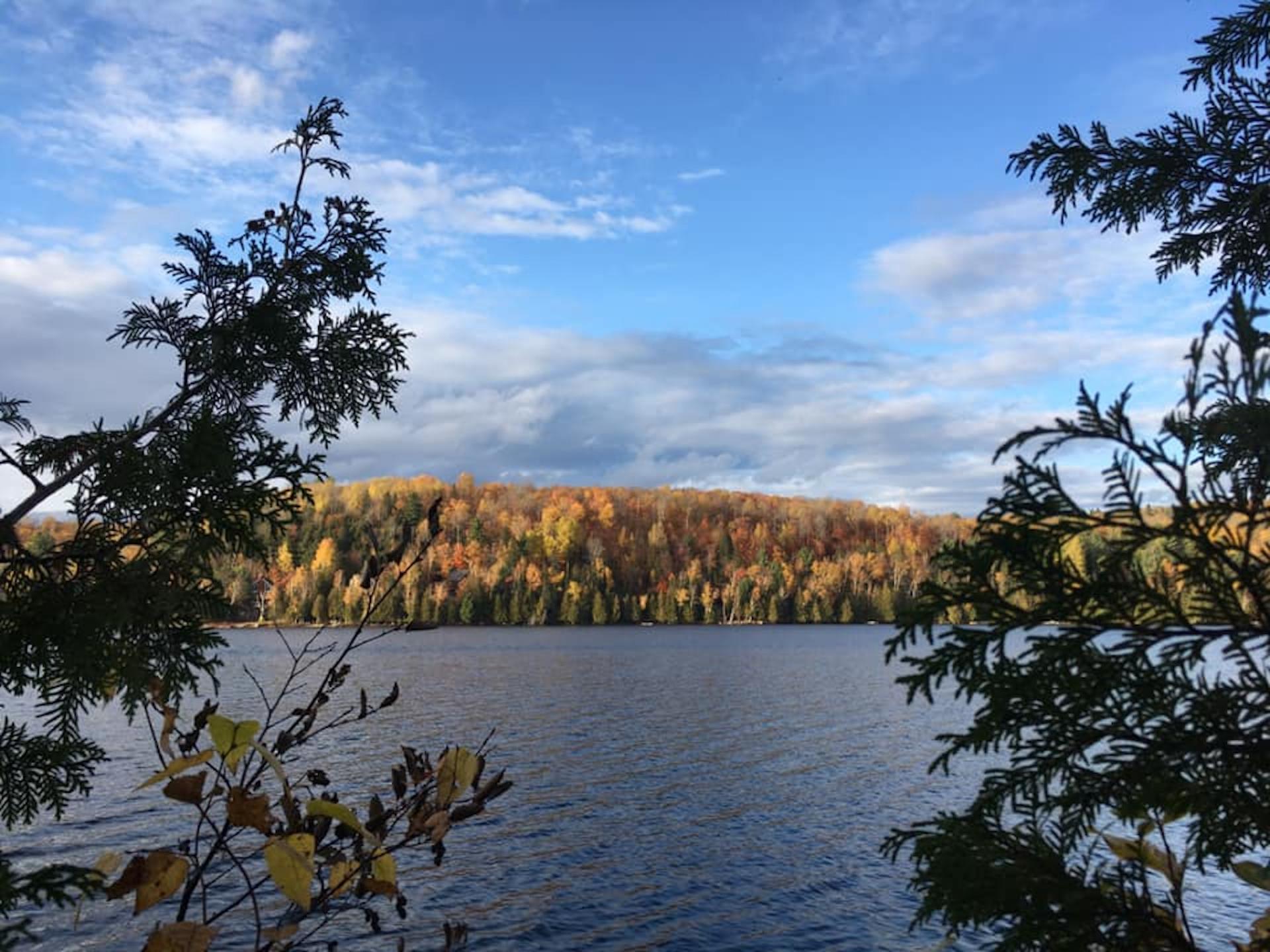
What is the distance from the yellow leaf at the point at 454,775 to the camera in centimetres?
223

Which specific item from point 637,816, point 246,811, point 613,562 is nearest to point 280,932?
point 246,811

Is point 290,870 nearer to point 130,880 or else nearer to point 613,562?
point 130,880

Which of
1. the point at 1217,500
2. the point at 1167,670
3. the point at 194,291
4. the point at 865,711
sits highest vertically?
the point at 194,291

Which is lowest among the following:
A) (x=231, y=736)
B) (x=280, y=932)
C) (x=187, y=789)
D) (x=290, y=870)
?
(x=280, y=932)

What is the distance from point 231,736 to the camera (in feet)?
5.92

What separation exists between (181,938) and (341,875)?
498mm

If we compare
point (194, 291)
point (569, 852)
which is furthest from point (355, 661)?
point (194, 291)

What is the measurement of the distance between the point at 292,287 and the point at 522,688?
4379 centimetres

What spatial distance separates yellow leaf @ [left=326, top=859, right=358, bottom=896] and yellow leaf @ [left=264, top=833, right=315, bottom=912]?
2.15 feet

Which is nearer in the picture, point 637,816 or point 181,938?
point 181,938

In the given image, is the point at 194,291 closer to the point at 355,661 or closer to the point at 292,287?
the point at 292,287

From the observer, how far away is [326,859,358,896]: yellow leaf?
2352 millimetres

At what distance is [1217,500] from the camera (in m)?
2.27

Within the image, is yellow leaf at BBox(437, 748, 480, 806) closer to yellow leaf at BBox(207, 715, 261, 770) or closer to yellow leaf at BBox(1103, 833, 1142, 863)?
yellow leaf at BBox(207, 715, 261, 770)
